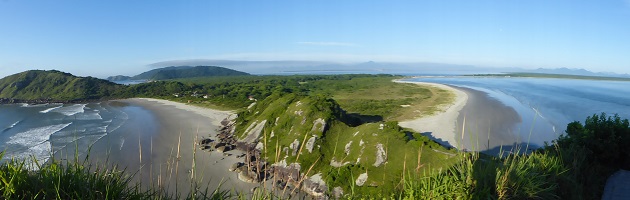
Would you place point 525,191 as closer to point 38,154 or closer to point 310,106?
point 310,106

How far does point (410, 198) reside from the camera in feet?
18.9

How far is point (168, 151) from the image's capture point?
112 feet

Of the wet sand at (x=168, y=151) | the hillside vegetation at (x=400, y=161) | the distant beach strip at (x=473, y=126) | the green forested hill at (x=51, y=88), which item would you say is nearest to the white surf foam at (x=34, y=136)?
the wet sand at (x=168, y=151)

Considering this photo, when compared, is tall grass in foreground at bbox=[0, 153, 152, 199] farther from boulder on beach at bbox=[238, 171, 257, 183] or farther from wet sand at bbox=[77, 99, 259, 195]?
boulder on beach at bbox=[238, 171, 257, 183]

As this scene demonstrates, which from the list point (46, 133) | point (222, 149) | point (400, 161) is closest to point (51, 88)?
point (46, 133)

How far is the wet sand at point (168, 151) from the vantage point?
2387 cm

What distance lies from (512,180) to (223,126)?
146 feet

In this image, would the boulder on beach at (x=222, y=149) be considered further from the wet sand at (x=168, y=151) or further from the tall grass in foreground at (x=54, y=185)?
the tall grass in foreground at (x=54, y=185)

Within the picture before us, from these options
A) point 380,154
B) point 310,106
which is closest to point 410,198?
point 380,154

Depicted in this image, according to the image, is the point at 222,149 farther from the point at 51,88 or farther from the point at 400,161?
the point at 51,88

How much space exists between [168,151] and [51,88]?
118914 mm

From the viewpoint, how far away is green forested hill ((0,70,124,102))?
353 ft

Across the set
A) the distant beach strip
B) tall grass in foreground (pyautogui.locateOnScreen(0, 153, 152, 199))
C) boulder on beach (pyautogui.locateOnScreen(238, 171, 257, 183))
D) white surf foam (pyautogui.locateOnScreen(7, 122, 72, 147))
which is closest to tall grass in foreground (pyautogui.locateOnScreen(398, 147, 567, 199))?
tall grass in foreground (pyautogui.locateOnScreen(0, 153, 152, 199))

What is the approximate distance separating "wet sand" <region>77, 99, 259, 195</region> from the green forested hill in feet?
210
